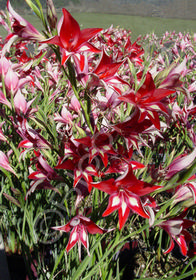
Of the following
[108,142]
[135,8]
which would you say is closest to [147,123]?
[108,142]

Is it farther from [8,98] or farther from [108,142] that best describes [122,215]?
[8,98]

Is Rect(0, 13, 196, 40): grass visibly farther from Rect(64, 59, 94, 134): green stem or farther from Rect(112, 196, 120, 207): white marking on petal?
Rect(112, 196, 120, 207): white marking on petal

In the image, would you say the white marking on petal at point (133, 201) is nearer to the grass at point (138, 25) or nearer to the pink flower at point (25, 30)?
the pink flower at point (25, 30)

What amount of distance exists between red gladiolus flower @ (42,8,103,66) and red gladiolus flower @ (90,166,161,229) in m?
0.27

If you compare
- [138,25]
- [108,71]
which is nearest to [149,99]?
[108,71]

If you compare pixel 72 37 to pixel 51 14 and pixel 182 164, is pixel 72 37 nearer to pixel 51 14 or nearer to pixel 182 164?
pixel 51 14

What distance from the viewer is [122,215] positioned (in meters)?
0.51

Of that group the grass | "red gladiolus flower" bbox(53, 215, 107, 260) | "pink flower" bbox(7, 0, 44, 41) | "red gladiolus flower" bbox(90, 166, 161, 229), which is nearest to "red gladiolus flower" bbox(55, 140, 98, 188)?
"red gladiolus flower" bbox(90, 166, 161, 229)

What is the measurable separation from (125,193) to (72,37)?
14.6 inches

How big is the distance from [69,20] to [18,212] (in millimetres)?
878

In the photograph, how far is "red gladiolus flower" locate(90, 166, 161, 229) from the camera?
48 cm

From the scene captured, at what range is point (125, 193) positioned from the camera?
52 cm

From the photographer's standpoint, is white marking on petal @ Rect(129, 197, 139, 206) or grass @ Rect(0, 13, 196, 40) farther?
grass @ Rect(0, 13, 196, 40)

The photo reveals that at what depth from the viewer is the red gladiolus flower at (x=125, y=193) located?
1.56 ft
